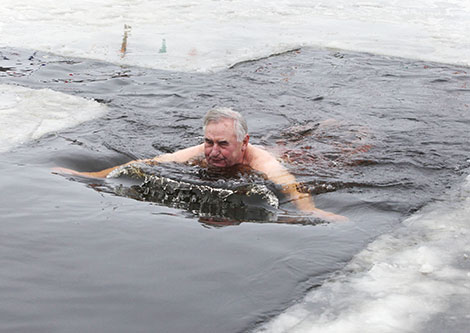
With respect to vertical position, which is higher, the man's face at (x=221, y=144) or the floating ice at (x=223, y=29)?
the floating ice at (x=223, y=29)

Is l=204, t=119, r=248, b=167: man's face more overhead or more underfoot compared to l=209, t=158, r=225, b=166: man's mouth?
more overhead

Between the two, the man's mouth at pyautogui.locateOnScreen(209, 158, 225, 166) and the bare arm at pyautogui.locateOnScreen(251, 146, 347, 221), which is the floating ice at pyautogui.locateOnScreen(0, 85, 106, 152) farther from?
the bare arm at pyautogui.locateOnScreen(251, 146, 347, 221)

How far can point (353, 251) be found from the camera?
411 centimetres

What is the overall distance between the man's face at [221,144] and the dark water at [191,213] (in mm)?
671

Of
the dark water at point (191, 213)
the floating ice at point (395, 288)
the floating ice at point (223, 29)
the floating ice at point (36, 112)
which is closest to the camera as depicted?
the floating ice at point (395, 288)

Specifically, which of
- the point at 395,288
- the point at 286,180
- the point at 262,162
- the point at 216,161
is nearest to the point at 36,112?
the point at 216,161

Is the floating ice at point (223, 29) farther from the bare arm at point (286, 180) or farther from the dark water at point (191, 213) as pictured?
the bare arm at point (286, 180)

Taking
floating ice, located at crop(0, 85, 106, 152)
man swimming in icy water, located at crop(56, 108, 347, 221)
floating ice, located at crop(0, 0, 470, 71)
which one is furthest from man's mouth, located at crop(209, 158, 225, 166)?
floating ice, located at crop(0, 0, 470, 71)

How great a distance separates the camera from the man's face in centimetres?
566

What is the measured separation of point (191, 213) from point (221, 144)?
1175 millimetres

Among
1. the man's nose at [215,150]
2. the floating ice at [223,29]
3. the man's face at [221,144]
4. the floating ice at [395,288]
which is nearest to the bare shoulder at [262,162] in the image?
the man's face at [221,144]

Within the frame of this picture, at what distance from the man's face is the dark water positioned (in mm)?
671

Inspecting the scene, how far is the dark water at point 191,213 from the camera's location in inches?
131

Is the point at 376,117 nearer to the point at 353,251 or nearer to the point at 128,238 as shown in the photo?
the point at 353,251
